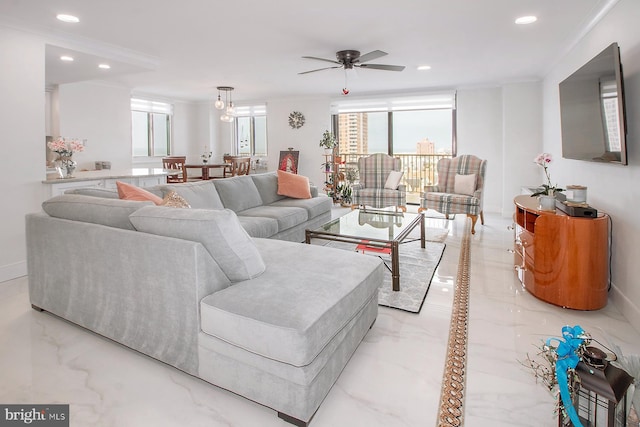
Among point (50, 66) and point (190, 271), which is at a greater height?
point (50, 66)

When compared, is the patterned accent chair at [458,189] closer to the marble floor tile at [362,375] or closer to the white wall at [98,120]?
the marble floor tile at [362,375]

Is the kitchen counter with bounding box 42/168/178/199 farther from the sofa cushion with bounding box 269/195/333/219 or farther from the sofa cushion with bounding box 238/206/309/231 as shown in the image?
the sofa cushion with bounding box 269/195/333/219

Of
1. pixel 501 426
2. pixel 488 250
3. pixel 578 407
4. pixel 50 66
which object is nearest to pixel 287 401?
pixel 501 426

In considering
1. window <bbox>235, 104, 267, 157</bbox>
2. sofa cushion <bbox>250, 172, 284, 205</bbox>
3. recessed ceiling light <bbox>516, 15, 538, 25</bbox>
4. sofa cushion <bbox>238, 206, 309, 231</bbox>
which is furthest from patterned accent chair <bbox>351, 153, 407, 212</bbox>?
window <bbox>235, 104, 267, 157</bbox>

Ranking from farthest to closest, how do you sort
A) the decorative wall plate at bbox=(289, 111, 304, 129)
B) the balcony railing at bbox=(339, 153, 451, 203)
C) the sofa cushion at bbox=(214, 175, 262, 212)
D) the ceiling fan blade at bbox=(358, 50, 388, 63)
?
1. the decorative wall plate at bbox=(289, 111, 304, 129)
2. the balcony railing at bbox=(339, 153, 451, 203)
3. the sofa cushion at bbox=(214, 175, 262, 212)
4. the ceiling fan blade at bbox=(358, 50, 388, 63)

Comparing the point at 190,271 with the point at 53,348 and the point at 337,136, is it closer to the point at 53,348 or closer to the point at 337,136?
the point at 53,348

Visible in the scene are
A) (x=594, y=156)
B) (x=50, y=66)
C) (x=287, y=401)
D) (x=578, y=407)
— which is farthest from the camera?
(x=50, y=66)

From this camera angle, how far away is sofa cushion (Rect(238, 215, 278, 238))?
3.61 m

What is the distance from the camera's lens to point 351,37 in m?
3.96

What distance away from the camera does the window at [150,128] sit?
786 centimetres

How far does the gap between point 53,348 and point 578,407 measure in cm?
260

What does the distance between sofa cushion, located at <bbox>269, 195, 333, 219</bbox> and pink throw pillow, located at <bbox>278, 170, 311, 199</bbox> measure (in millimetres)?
94

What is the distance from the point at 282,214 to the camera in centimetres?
416

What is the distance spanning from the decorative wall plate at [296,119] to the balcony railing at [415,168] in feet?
3.77
